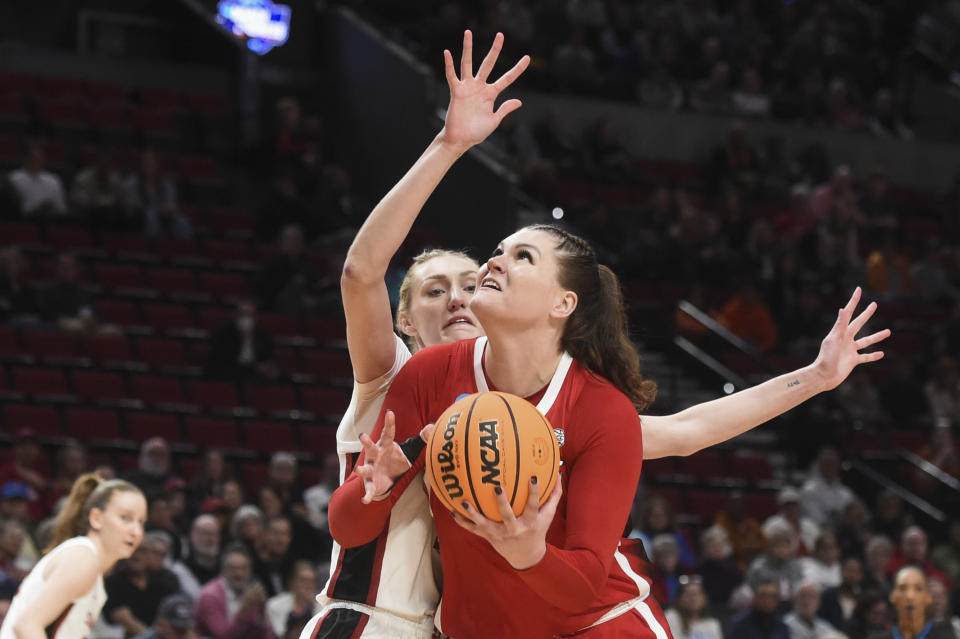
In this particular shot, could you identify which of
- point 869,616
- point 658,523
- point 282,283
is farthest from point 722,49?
point 869,616

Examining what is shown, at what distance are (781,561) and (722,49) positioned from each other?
8942 millimetres

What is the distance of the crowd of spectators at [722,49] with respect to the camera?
611 inches

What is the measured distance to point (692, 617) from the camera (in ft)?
27.7

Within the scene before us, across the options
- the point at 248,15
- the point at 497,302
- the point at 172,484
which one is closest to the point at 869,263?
the point at 248,15

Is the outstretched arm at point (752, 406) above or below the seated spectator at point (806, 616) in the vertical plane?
below

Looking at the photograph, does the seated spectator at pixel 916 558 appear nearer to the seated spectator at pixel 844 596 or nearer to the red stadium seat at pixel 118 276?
the seated spectator at pixel 844 596

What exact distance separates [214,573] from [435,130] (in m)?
6.48

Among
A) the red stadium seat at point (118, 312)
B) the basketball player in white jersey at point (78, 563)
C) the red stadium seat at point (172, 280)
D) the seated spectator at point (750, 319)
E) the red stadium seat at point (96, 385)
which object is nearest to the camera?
the basketball player in white jersey at point (78, 563)

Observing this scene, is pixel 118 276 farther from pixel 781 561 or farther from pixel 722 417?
pixel 722 417

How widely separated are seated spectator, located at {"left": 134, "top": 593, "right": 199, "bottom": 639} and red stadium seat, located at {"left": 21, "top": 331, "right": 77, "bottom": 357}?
3646 millimetres

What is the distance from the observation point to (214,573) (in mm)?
8531

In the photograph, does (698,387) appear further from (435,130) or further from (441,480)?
(441,480)

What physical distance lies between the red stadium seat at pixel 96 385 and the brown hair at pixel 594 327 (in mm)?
7583

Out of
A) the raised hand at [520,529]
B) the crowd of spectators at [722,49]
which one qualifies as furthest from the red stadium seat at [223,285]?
the raised hand at [520,529]
